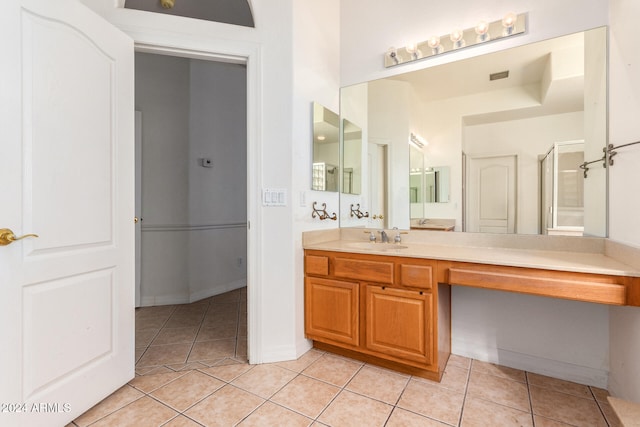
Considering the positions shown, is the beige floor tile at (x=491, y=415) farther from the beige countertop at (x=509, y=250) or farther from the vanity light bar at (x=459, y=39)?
the vanity light bar at (x=459, y=39)

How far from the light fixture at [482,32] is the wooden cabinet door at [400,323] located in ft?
5.82

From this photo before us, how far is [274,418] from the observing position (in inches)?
59.7

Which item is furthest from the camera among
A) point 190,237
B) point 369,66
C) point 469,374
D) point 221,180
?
point 221,180

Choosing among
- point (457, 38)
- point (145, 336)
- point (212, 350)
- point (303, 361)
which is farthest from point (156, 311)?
point (457, 38)

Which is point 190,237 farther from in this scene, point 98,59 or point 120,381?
point 98,59

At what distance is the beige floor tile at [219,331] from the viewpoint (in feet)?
8.19

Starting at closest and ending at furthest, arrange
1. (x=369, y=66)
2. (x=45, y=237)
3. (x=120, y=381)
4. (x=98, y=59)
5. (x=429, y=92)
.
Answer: (x=45, y=237) < (x=98, y=59) < (x=120, y=381) < (x=429, y=92) < (x=369, y=66)

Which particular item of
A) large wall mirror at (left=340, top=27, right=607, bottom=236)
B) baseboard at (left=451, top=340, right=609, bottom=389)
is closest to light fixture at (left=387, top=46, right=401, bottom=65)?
large wall mirror at (left=340, top=27, right=607, bottom=236)

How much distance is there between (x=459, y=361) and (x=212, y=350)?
181cm

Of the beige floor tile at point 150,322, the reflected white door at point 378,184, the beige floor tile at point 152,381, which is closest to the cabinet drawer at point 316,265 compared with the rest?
the reflected white door at point 378,184

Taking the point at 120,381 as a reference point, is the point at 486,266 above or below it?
above

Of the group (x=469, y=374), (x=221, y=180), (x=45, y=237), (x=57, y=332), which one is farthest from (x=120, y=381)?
(x=221, y=180)

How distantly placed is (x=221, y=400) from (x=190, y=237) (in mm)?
2190

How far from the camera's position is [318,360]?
2.12 m
